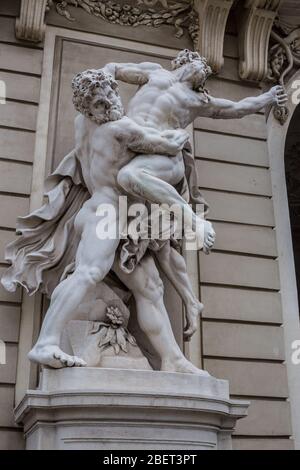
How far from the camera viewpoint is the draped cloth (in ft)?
17.6

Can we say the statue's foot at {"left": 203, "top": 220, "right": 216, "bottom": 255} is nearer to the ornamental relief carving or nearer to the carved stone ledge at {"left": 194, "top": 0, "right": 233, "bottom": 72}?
the carved stone ledge at {"left": 194, "top": 0, "right": 233, "bottom": 72}

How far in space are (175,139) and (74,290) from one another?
5.79 ft

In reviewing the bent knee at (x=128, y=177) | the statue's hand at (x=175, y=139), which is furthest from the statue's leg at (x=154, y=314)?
the statue's hand at (x=175, y=139)

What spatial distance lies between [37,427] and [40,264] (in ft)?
5.18

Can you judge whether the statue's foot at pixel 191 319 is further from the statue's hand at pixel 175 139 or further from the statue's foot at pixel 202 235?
the statue's hand at pixel 175 139

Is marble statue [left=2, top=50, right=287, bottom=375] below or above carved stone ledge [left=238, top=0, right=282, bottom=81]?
below

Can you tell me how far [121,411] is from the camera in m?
4.39

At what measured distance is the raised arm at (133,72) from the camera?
587cm

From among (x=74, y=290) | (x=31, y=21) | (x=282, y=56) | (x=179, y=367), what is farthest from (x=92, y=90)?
(x=282, y=56)

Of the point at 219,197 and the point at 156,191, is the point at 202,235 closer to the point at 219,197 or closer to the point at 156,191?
the point at 156,191

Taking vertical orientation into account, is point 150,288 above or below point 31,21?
below

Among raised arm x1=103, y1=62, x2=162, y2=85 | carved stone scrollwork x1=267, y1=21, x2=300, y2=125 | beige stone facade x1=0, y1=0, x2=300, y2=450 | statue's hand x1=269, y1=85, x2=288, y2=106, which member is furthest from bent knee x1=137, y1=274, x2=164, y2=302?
carved stone scrollwork x1=267, y1=21, x2=300, y2=125

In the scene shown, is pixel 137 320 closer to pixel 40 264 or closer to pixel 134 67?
pixel 40 264

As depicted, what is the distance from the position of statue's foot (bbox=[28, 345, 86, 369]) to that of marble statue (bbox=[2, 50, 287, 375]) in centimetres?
1
